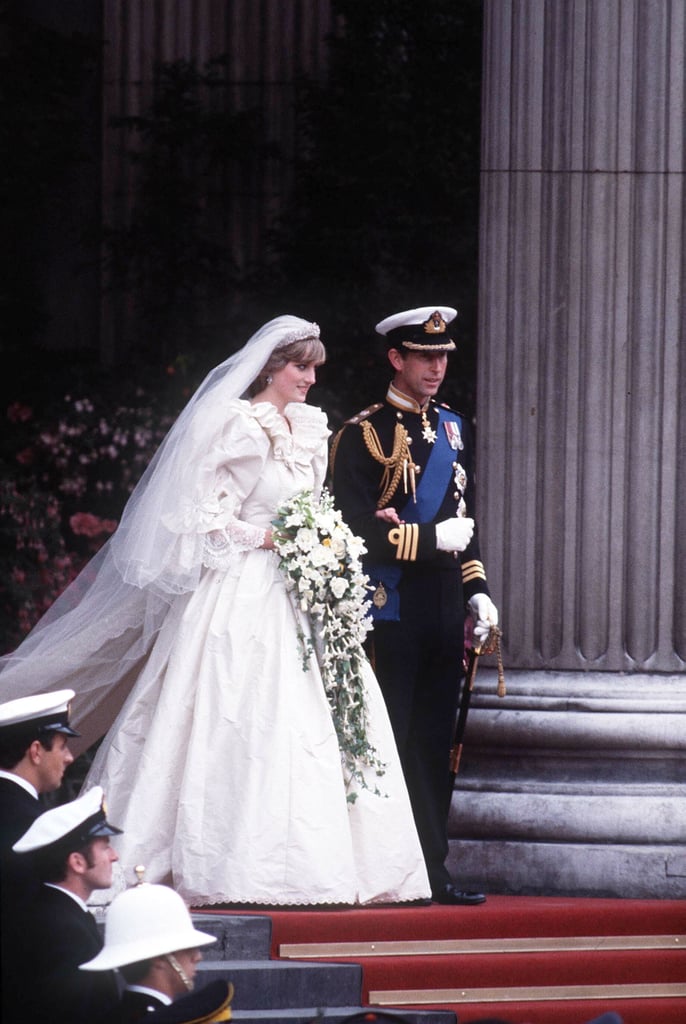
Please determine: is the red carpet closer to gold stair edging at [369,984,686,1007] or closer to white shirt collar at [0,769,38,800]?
gold stair edging at [369,984,686,1007]

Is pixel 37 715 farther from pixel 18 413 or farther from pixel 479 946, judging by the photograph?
pixel 18 413

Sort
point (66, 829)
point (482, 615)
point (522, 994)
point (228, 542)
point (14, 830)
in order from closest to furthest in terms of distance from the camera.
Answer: point (66, 829) < point (14, 830) < point (522, 994) < point (228, 542) < point (482, 615)

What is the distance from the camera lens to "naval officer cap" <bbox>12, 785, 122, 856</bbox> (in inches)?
168

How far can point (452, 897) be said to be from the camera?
21.1 ft

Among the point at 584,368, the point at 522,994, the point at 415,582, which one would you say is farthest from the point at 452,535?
the point at 522,994

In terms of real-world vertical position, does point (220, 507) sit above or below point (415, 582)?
above

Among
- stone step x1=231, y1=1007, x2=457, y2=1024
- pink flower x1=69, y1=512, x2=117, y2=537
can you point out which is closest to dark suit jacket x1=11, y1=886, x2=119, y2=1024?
stone step x1=231, y1=1007, x2=457, y2=1024

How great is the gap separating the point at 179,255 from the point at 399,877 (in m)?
5.05

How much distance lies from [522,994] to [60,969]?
7.81 ft

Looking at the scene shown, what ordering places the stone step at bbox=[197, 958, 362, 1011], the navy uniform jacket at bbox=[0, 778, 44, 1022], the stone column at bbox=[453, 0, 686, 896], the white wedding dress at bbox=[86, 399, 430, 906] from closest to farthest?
the navy uniform jacket at bbox=[0, 778, 44, 1022] < the stone step at bbox=[197, 958, 362, 1011] < the white wedding dress at bbox=[86, 399, 430, 906] < the stone column at bbox=[453, 0, 686, 896]

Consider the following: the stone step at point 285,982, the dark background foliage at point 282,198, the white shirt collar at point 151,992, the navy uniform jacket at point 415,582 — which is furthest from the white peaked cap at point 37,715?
the dark background foliage at point 282,198

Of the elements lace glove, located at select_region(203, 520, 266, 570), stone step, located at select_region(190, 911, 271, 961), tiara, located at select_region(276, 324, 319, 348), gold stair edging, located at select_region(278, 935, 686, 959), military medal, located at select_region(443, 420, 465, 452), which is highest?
tiara, located at select_region(276, 324, 319, 348)

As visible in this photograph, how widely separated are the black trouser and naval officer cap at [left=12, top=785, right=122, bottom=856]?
2378mm

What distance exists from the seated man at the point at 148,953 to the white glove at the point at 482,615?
2709 mm
